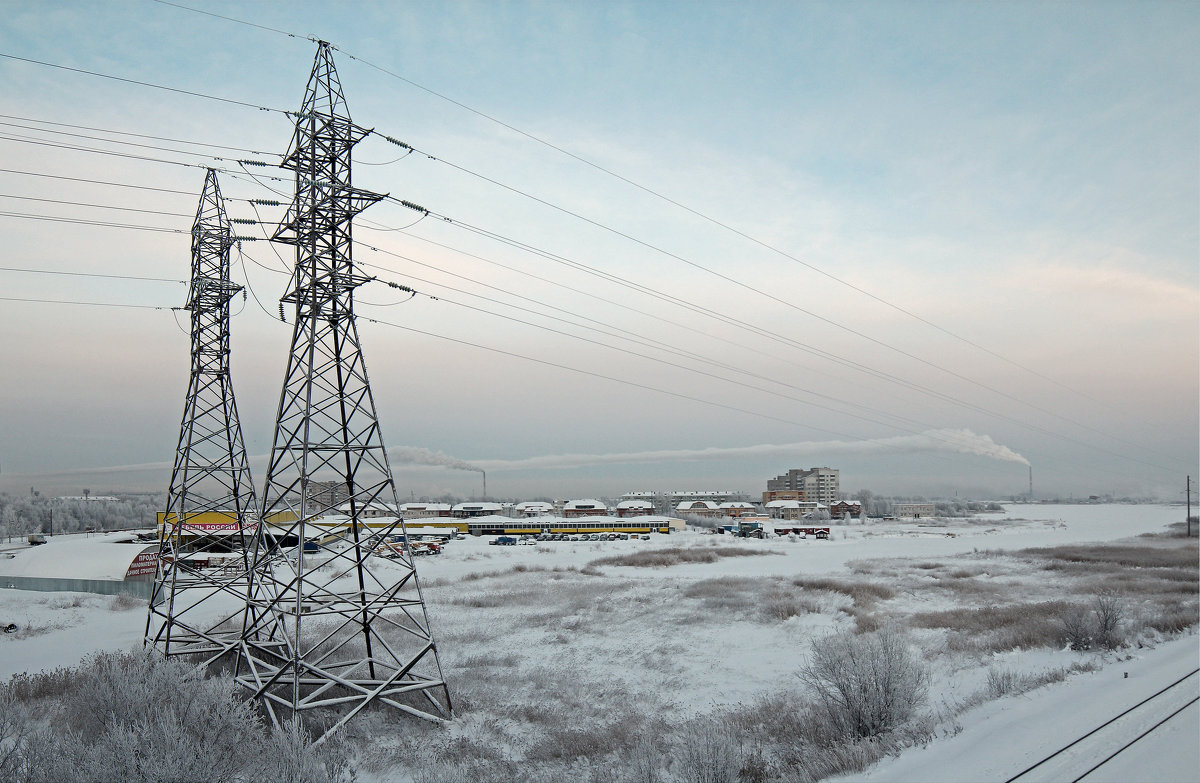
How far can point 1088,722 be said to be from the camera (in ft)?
45.8

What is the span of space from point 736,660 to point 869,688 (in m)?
7.38

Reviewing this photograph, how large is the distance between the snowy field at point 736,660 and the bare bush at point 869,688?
776 millimetres

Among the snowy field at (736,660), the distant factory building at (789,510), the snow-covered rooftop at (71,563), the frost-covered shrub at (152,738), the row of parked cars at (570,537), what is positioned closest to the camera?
the frost-covered shrub at (152,738)

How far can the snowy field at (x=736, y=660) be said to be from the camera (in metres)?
12.9

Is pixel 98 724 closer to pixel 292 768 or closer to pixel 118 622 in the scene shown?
pixel 292 768

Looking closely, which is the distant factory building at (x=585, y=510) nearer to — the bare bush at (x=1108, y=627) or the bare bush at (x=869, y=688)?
the bare bush at (x=1108, y=627)

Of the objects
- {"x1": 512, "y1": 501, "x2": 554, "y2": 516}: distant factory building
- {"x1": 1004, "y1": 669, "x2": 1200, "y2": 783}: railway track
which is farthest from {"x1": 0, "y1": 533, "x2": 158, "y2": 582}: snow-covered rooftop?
→ {"x1": 512, "y1": 501, "x2": 554, "y2": 516}: distant factory building

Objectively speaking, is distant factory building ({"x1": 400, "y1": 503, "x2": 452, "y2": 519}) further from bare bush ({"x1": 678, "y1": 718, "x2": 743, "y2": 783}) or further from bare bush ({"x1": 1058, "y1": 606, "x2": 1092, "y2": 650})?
bare bush ({"x1": 678, "y1": 718, "x2": 743, "y2": 783})

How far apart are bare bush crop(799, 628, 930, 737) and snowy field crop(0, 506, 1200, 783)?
776 millimetres

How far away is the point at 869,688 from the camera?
15.0m

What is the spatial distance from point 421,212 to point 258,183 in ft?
14.8

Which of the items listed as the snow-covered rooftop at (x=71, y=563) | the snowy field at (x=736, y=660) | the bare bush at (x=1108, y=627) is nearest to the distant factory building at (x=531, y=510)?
the snowy field at (x=736, y=660)

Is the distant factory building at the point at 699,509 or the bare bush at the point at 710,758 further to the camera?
the distant factory building at the point at 699,509

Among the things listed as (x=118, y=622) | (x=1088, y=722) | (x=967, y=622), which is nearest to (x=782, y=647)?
(x=967, y=622)
